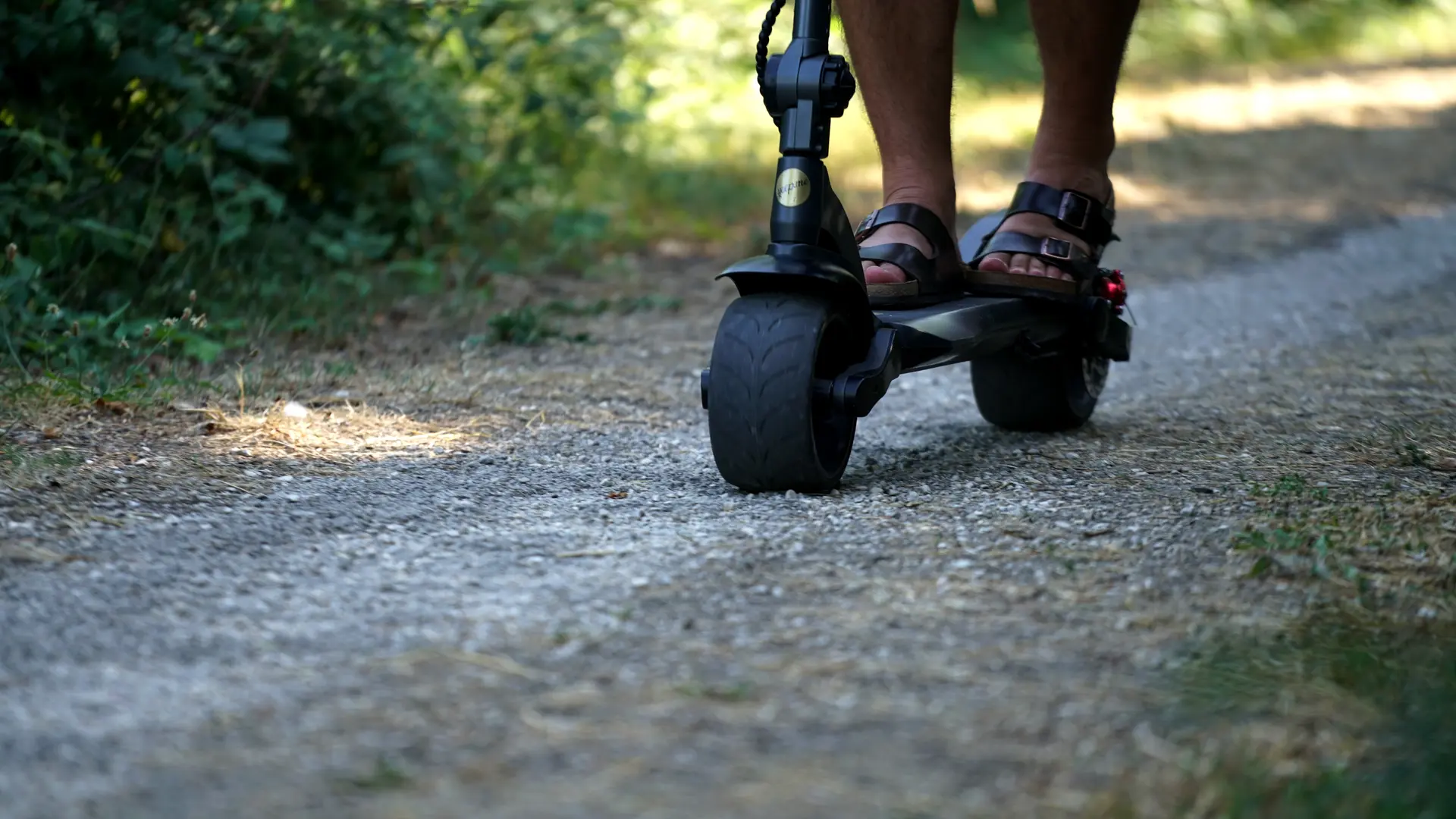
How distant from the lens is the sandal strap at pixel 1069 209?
2.37 metres

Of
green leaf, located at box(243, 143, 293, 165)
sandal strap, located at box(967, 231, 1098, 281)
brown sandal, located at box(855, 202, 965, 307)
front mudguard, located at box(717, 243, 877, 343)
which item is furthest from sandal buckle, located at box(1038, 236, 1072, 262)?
green leaf, located at box(243, 143, 293, 165)

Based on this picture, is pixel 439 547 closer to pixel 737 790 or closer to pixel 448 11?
pixel 737 790

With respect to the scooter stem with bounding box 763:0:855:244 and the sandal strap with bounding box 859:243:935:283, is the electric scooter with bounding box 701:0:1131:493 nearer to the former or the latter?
the scooter stem with bounding box 763:0:855:244

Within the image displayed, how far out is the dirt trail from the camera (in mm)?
1082

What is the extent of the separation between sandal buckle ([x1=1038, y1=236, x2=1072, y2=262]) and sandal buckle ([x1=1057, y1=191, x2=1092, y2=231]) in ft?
0.18

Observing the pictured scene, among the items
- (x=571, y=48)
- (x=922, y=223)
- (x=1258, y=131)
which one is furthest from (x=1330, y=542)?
(x=1258, y=131)

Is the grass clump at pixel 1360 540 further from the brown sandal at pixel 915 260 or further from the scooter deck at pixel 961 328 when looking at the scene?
the brown sandal at pixel 915 260

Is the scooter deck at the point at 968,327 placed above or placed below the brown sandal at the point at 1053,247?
below

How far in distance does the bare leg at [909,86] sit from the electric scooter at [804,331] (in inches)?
11.6

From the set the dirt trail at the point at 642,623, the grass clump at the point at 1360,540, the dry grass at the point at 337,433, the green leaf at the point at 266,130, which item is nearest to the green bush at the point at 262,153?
the green leaf at the point at 266,130

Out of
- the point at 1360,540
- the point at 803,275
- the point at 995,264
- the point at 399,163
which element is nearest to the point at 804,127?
the point at 803,275

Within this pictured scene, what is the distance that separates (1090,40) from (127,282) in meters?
2.02

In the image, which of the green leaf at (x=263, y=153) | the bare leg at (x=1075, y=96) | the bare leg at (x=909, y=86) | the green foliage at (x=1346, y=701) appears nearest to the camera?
the green foliage at (x=1346, y=701)

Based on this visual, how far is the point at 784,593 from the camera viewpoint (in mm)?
1481
